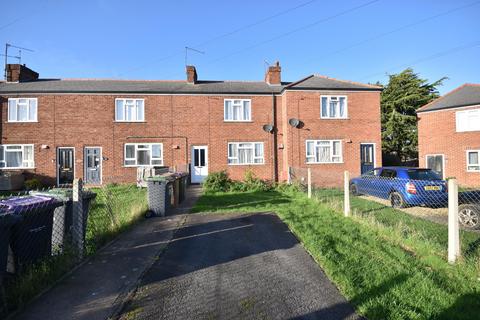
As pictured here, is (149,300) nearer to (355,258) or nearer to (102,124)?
(355,258)

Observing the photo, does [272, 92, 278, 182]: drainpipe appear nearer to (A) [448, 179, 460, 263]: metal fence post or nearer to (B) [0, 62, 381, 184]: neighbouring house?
(B) [0, 62, 381, 184]: neighbouring house

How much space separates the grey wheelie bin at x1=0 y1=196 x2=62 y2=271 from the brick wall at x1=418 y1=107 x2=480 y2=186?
2245 centimetres

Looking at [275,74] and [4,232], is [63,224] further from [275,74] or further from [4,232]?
[275,74]

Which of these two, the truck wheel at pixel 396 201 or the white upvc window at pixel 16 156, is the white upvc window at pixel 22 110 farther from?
the truck wheel at pixel 396 201

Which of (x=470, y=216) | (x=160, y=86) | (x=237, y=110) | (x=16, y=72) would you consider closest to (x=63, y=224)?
(x=470, y=216)

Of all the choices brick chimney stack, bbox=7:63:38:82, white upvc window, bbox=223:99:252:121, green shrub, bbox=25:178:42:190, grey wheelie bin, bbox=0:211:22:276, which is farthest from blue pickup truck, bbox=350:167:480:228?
brick chimney stack, bbox=7:63:38:82

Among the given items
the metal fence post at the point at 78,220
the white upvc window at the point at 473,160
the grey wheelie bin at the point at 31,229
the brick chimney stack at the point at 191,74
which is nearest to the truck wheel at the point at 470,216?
the metal fence post at the point at 78,220

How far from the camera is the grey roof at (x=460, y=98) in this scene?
1955cm

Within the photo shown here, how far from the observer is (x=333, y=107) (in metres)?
18.7

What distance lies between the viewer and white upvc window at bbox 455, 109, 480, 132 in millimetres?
19094

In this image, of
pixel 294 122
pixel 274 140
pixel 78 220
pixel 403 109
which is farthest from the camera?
pixel 403 109

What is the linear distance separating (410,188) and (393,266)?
247 inches

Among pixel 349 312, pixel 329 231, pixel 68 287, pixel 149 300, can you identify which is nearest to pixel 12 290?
pixel 68 287

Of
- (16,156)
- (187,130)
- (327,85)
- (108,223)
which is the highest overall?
(327,85)
